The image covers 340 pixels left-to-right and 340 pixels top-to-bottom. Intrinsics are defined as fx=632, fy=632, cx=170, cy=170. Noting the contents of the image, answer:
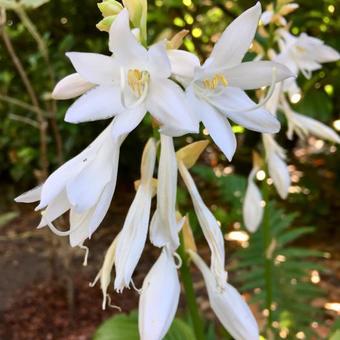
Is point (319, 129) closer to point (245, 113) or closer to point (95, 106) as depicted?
point (245, 113)

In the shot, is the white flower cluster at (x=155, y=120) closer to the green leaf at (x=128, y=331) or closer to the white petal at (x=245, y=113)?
the white petal at (x=245, y=113)

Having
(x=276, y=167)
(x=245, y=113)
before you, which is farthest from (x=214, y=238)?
(x=276, y=167)

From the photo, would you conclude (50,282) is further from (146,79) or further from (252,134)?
(146,79)

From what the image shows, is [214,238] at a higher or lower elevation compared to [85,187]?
lower

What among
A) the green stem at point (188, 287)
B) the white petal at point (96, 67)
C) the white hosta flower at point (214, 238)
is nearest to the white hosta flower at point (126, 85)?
the white petal at point (96, 67)

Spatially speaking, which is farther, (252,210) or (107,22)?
(252,210)

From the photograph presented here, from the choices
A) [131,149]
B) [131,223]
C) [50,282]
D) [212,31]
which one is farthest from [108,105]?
[131,149]
